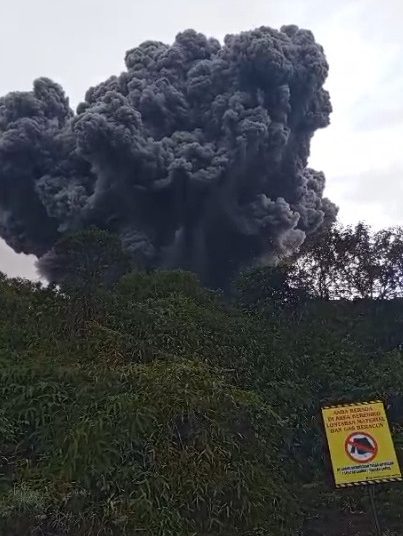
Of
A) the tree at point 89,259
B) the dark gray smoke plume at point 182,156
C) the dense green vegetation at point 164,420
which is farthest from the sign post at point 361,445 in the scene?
the dark gray smoke plume at point 182,156

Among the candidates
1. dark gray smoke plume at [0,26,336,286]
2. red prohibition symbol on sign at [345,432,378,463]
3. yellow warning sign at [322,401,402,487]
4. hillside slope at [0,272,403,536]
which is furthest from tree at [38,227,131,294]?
dark gray smoke plume at [0,26,336,286]

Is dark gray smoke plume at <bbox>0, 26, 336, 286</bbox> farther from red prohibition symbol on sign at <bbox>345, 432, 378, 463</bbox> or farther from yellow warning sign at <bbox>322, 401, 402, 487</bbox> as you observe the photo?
red prohibition symbol on sign at <bbox>345, 432, 378, 463</bbox>

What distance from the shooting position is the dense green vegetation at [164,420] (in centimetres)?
656

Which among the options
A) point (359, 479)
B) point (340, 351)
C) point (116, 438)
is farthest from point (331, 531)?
point (340, 351)

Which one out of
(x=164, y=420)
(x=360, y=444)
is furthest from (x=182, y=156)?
(x=360, y=444)

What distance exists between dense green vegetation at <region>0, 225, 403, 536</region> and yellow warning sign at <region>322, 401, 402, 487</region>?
3.29ft

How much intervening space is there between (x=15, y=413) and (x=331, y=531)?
4523mm

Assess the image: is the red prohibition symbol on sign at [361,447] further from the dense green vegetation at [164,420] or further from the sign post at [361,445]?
the dense green vegetation at [164,420]

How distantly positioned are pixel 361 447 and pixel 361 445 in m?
0.02

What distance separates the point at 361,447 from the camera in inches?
284

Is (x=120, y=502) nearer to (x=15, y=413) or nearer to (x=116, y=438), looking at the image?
(x=116, y=438)

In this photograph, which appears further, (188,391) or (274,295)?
(274,295)

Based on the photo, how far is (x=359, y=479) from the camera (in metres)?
7.02

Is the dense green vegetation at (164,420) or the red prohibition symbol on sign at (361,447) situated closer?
the dense green vegetation at (164,420)
